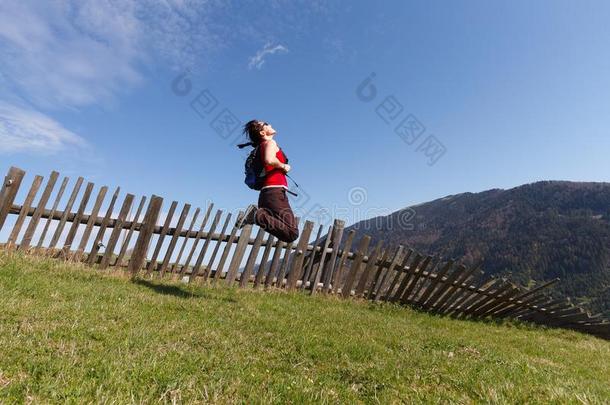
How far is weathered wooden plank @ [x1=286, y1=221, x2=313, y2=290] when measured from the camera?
9.77 m

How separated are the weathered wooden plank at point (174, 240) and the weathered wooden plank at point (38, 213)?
249 centimetres

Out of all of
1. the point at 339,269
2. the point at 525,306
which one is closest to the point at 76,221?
the point at 339,269

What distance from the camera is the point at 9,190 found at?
7629 millimetres

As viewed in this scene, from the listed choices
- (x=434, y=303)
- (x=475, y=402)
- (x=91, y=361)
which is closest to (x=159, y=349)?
(x=91, y=361)

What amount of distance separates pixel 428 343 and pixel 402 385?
2.51 meters

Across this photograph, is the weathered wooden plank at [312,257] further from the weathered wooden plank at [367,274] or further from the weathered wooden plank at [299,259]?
the weathered wooden plank at [367,274]

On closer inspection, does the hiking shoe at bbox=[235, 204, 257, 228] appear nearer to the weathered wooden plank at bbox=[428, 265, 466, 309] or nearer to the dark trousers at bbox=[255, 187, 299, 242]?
the dark trousers at bbox=[255, 187, 299, 242]

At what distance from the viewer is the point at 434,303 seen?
10789 mm

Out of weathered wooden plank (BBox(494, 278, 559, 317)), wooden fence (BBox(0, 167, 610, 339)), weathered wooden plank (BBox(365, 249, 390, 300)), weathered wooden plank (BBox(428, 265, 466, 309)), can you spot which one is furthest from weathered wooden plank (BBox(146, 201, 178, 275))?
weathered wooden plank (BBox(494, 278, 559, 317))

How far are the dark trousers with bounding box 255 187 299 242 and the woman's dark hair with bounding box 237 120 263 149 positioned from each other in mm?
824

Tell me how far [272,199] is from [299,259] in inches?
173

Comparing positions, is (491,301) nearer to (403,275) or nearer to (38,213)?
(403,275)

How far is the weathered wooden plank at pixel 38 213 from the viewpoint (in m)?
7.59

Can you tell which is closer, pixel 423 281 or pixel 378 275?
pixel 378 275
